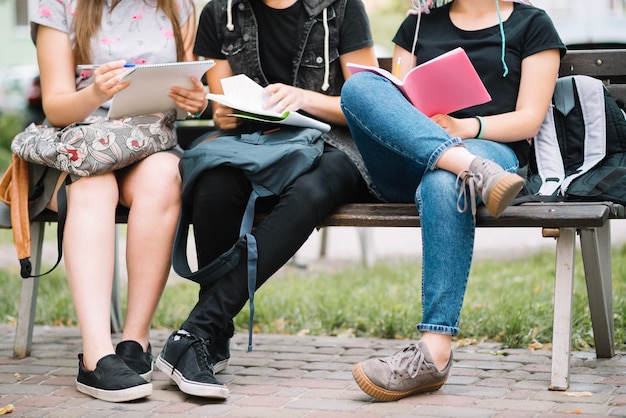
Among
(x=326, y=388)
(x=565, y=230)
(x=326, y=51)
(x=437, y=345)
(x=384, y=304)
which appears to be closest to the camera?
(x=437, y=345)

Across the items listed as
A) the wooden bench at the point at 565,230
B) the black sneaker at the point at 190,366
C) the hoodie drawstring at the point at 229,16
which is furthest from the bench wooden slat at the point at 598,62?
the black sneaker at the point at 190,366

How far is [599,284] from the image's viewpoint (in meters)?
3.55

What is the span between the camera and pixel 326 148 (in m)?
3.57

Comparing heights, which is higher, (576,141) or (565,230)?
(576,141)

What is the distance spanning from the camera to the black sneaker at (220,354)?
347 cm

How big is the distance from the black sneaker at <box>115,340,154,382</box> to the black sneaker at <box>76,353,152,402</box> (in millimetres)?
91

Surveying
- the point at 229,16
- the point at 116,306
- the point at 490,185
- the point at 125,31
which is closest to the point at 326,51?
the point at 229,16

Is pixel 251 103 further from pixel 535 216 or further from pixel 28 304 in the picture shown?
pixel 28 304

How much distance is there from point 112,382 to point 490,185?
1.36 metres

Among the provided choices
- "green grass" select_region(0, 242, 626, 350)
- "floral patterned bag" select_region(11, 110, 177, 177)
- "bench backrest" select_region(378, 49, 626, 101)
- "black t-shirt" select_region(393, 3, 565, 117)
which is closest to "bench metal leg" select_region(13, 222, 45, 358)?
"floral patterned bag" select_region(11, 110, 177, 177)

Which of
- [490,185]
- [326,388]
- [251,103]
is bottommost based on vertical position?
[326,388]

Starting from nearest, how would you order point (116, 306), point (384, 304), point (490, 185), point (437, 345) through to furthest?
point (490, 185)
point (437, 345)
point (116, 306)
point (384, 304)

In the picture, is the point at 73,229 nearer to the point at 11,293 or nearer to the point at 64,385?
the point at 64,385

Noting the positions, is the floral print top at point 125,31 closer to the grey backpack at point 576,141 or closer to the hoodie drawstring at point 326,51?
the hoodie drawstring at point 326,51
